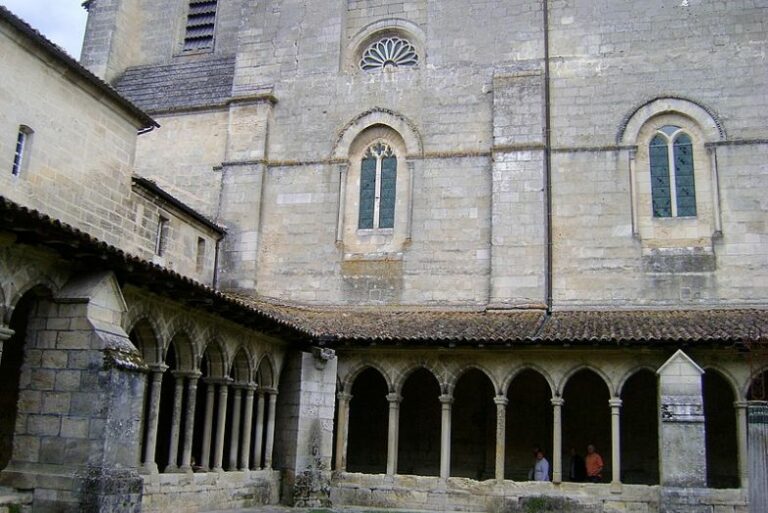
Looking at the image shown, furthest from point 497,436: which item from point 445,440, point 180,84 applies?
point 180,84

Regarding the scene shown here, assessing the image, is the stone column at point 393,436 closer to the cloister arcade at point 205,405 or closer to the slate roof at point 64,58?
the cloister arcade at point 205,405

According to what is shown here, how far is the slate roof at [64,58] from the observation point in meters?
13.5

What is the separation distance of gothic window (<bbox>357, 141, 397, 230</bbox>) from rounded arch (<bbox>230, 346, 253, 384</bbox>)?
5322 millimetres

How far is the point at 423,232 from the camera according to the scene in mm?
19562

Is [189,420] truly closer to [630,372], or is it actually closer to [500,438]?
[500,438]

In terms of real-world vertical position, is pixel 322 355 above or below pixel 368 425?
above

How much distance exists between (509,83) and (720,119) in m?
4.52

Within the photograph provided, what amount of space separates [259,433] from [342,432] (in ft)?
6.08

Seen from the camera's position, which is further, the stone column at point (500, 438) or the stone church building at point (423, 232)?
the stone column at point (500, 438)

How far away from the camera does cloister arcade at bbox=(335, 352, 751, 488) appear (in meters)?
16.5

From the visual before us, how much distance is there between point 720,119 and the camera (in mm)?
18703

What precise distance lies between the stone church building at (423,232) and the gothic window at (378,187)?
5 centimetres

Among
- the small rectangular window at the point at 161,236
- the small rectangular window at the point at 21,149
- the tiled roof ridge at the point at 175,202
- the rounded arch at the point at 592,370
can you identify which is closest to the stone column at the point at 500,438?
the rounded arch at the point at 592,370

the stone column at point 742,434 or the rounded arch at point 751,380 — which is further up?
the rounded arch at point 751,380
